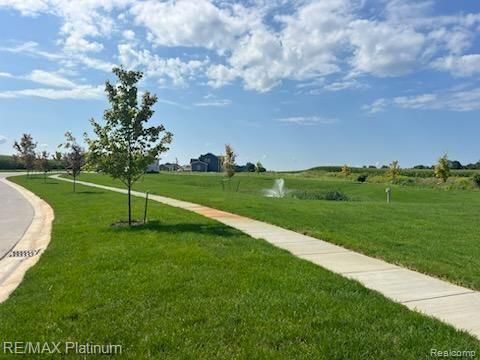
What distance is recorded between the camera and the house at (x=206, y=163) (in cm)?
11938

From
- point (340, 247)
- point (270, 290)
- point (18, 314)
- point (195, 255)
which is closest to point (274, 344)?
point (270, 290)

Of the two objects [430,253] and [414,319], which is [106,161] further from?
[414,319]

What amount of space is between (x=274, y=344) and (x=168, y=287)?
79.7 inches

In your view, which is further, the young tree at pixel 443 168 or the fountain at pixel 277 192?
the young tree at pixel 443 168

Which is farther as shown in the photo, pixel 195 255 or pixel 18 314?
pixel 195 255

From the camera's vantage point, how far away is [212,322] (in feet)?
15.4

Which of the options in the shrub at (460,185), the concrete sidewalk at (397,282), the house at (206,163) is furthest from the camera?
the house at (206,163)

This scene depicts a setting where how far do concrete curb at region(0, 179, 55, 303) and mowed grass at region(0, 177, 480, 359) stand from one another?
0.30 meters

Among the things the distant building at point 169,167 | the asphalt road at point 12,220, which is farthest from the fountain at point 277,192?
the distant building at point 169,167

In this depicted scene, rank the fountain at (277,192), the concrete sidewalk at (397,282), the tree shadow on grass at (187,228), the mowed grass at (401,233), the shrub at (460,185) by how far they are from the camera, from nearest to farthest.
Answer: the concrete sidewalk at (397,282) → the mowed grass at (401,233) → the tree shadow on grass at (187,228) → the fountain at (277,192) → the shrub at (460,185)

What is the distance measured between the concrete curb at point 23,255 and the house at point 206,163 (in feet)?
340

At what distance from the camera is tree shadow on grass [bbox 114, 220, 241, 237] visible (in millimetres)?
10375

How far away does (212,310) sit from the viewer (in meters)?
5.02

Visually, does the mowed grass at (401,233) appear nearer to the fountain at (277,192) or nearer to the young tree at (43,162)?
the fountain at (277,192)
